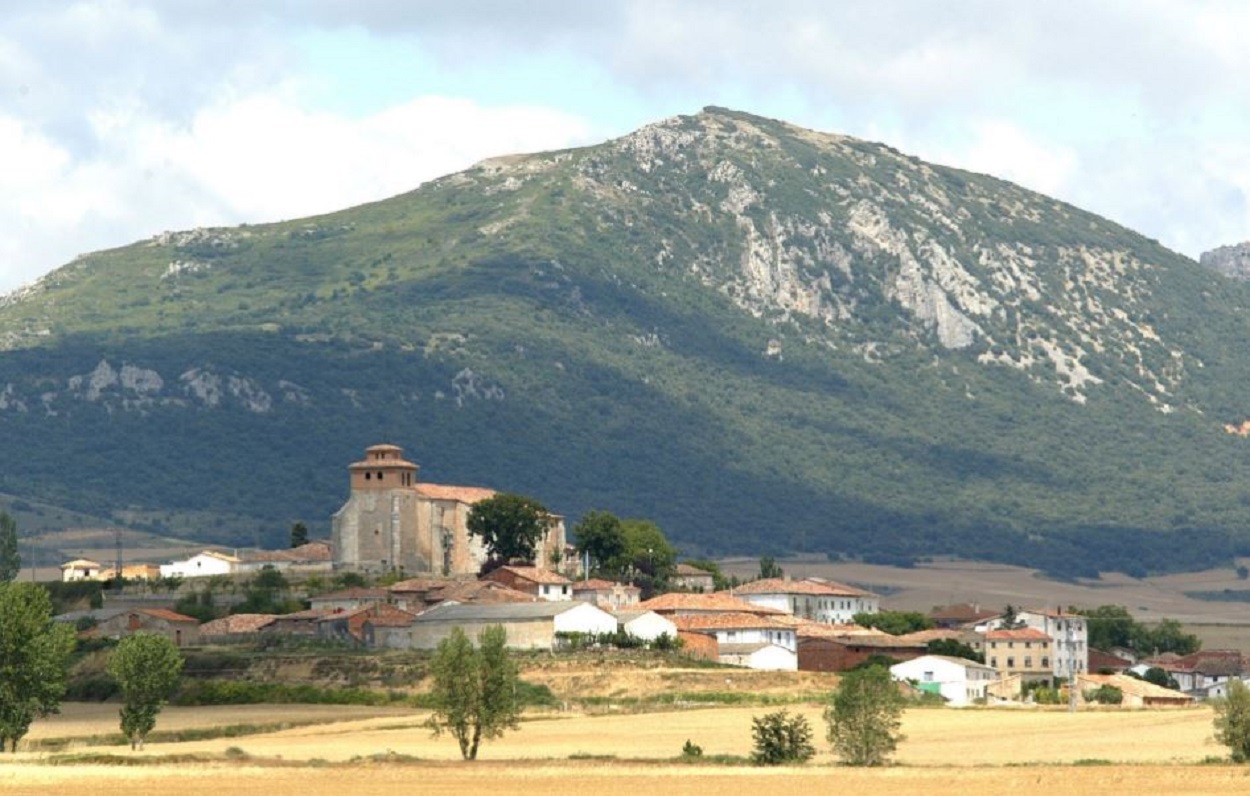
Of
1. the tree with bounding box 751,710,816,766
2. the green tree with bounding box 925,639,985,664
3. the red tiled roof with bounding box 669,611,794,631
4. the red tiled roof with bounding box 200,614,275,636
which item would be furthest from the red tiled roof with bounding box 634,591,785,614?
the tree with bounding box 751,710,816,766

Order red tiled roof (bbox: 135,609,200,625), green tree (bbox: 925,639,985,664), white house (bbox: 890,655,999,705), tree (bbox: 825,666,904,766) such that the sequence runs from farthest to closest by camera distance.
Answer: green tree (bbox: 925,639,985,664), red tiled roof (bbox: 135,609,200,625), white house (bbox: 890,655,999,705), tree (bbox: 825,666,904,766)

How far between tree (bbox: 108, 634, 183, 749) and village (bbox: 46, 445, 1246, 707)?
39.2 m

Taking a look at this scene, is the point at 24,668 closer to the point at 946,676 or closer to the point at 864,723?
the point at 864,723

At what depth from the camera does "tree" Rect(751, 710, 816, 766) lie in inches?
4225

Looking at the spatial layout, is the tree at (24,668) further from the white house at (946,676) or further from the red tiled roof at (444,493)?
the red tiled roof at (444,493)

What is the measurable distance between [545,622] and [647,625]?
31.7ft

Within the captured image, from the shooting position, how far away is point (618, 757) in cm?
10888

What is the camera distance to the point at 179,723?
135250mm

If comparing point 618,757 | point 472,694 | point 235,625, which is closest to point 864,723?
point 618,757

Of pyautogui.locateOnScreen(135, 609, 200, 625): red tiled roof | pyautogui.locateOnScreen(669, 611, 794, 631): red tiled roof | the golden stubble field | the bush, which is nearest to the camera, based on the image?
the golden stubble field

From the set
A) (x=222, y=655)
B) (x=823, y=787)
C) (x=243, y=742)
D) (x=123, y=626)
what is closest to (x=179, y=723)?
(x=243, y=742)

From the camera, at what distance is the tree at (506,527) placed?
196m

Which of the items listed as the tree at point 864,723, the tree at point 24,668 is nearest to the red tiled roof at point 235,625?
the tree at point 24,668

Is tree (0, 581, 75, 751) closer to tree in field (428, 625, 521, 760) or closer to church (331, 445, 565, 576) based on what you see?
tree in field (428, 625, 521, 760)
